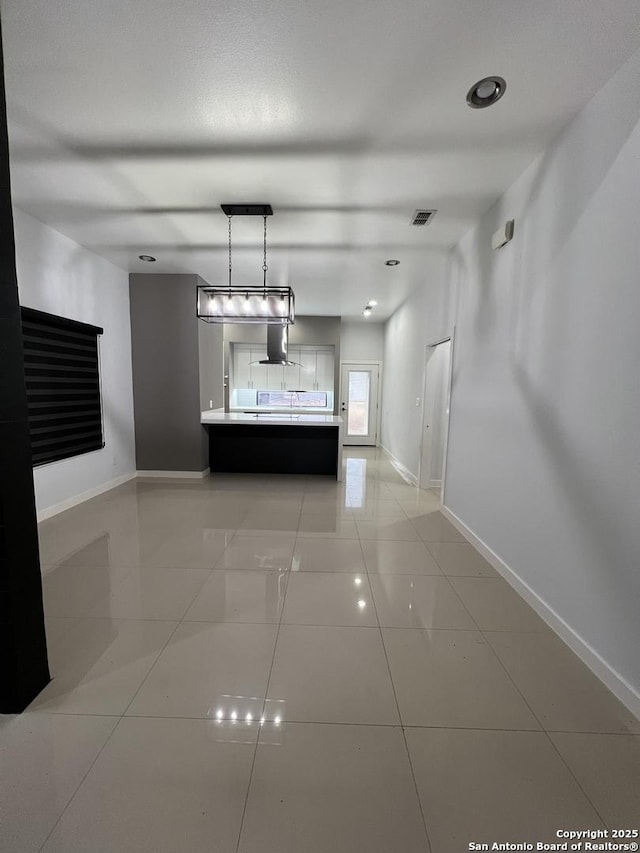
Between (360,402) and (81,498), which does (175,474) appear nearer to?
(81,498)

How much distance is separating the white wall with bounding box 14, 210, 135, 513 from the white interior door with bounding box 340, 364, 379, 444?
188 inches

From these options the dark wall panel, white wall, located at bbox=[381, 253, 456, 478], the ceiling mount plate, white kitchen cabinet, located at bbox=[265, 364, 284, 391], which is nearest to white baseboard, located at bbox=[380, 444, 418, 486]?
A: white wall, located at bbox=[381, 253, 456, 478]

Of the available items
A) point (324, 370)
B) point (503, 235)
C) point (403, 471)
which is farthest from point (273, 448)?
point (503, 235)

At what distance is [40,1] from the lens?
1428 mm

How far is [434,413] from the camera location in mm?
4918

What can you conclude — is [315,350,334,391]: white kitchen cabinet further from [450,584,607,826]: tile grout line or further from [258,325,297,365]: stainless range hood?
[450,584,607,826]: tile grout line

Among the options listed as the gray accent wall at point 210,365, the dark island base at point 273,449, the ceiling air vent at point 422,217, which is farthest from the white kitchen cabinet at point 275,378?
the ceiling air vent at point 422,217

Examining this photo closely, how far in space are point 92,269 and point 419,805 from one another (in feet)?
17.4

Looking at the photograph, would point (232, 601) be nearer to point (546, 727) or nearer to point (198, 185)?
point (546, 727)

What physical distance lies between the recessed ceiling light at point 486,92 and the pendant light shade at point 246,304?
1.96m

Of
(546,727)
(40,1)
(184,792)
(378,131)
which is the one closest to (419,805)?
(546,727)

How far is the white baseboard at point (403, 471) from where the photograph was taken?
523 centimetres

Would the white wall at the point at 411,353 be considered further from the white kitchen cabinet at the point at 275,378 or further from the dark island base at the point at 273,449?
the white kitchen cabinet at the point at 275,378

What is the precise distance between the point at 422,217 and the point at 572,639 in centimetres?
334
